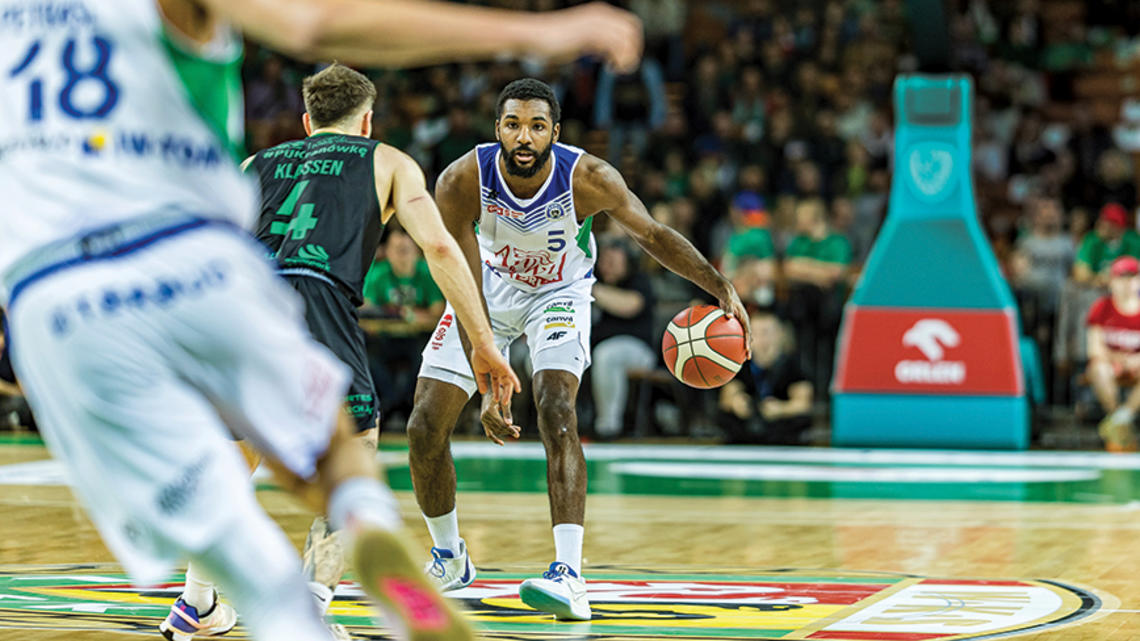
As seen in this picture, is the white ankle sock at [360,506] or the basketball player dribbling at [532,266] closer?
the white ankle sock at [360,506]

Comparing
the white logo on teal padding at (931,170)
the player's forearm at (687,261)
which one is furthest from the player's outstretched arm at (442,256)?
the white logo on teal padding at (931,170)

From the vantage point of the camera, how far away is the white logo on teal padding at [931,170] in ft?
44.6

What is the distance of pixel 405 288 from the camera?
14.2 m

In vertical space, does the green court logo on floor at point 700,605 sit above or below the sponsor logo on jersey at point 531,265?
below

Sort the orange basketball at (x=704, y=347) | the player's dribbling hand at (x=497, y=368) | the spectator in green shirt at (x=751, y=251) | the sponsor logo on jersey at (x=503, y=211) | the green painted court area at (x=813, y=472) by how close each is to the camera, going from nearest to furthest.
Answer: the player's dribbling hand at (x=497, y=368)
the sponsor logo on jersey at (x=503, y=211)
the orange basketball at (x=704, y=347)
the green painted court area at (x=813, y=472)
the spectator in green shirt at (x=751, y=251)

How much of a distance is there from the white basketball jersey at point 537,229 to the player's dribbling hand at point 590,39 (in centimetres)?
371

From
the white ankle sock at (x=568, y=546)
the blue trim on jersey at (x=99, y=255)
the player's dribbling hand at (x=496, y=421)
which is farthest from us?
the player's dribbling hand at (x=496, y=421)

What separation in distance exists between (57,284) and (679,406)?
11.8m

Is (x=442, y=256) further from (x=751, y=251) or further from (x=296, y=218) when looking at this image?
(x=751, y=251)

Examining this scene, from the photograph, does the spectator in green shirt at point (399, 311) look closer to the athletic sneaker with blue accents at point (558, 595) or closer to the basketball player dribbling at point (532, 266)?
the basketball player dribbling at point (532, 266)

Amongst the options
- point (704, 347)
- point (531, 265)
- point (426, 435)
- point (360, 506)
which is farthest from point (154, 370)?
point (704, 347)

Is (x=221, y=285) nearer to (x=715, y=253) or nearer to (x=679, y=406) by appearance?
(x=679, y=406)

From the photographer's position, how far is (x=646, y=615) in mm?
6047

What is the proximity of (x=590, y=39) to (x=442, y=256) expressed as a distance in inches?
69.2
